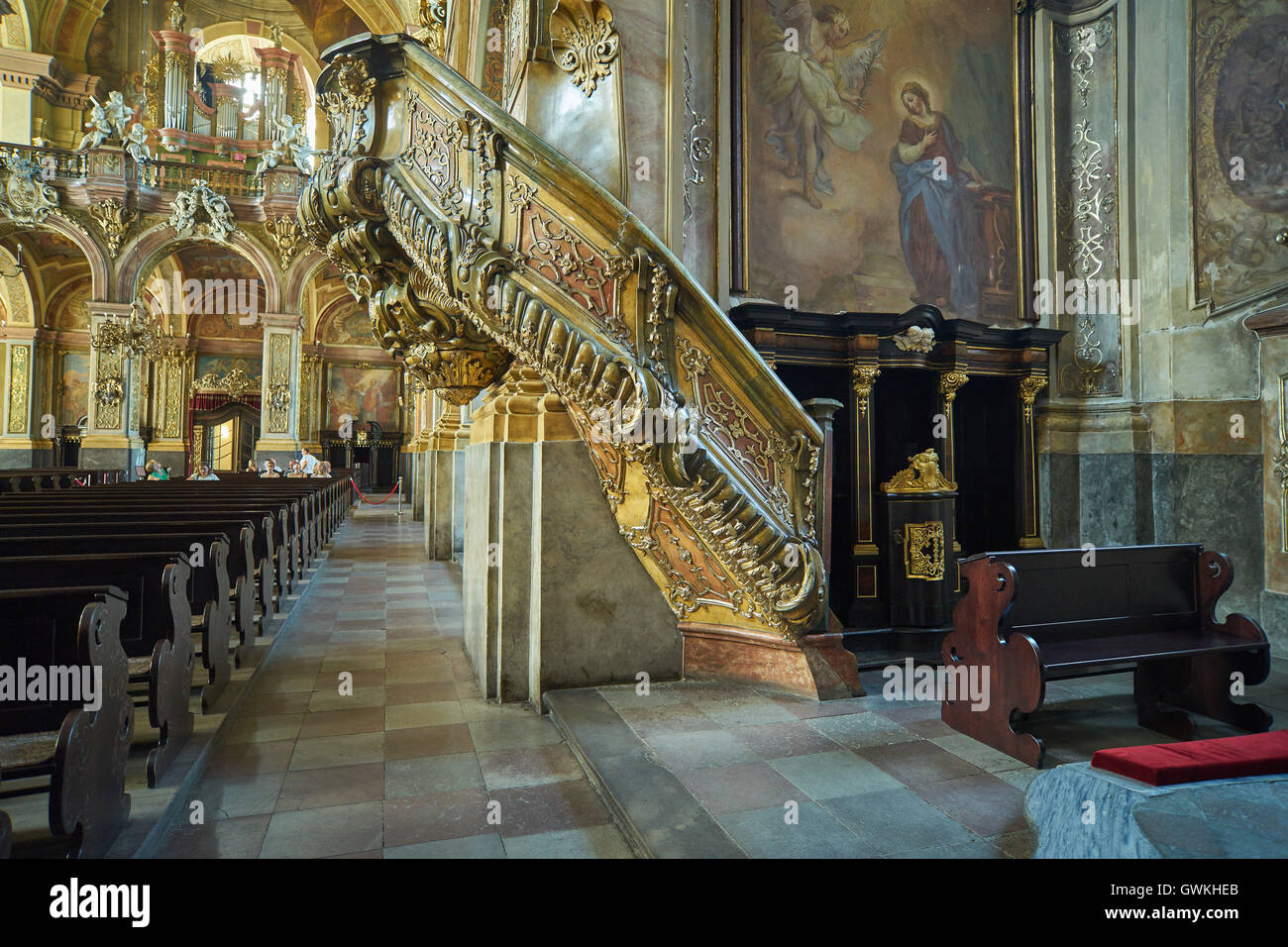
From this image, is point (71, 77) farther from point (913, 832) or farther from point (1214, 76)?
point (913, 832)

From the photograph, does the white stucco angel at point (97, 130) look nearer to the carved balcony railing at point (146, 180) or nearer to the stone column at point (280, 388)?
the carved balcony railing at point (146, 180)

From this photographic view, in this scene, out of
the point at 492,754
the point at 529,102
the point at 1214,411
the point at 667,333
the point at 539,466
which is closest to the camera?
the point at 492,754

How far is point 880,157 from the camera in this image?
7.06m

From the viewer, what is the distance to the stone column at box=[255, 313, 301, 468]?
2011 centimetres

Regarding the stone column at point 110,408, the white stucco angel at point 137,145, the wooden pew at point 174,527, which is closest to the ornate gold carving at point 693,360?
the wooden pew at point 174,527

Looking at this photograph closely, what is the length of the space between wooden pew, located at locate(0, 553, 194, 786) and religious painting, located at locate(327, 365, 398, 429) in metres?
25.8

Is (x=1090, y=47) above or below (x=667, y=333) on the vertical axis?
above

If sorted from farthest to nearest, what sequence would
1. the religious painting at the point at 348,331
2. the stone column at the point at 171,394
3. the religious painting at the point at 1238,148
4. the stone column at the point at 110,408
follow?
the religious painting at the point at 348,331 → the stone column at the point at 171,394 → the stone column at the point at 110,408 → the religious painting at the point at 1238,148

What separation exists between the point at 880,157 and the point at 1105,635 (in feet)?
16.6

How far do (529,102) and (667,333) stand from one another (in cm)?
188

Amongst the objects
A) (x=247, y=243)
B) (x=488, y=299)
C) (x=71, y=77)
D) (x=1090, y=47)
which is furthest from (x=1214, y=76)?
(x=71, y=77)

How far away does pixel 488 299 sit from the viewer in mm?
3398

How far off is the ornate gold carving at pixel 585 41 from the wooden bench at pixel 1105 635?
333cm

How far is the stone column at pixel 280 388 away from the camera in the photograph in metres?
20.1
